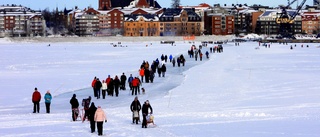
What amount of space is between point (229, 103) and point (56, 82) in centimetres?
914

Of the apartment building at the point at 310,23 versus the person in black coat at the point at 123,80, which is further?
the apartment building at the point at 310,23

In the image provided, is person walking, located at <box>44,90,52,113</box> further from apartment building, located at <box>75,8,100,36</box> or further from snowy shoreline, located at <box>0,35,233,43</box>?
apartment building, located at <box>75,8,100,36</box>

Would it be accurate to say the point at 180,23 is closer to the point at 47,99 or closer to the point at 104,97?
the point at 104,97

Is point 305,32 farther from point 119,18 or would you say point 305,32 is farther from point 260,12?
point 119,18

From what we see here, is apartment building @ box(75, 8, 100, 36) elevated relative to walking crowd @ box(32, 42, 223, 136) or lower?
elevated

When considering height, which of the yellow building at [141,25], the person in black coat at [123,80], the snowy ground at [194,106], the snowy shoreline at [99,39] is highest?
Result: the yellow building at [141,25]

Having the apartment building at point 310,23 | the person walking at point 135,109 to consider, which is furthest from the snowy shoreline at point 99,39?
the person walking at point 135,109

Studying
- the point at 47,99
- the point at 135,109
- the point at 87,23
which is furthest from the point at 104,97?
the point at 87,23

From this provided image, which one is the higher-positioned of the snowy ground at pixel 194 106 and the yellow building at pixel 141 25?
the yellow building at pixel 141 25

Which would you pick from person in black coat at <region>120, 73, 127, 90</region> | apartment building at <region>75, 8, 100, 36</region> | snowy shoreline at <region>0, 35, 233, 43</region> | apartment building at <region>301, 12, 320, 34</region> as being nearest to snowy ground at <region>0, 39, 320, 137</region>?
person in black coat at <region>120, 73, 127, 90</region>

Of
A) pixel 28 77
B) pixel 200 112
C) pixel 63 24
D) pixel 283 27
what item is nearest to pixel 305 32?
pixel 283 27

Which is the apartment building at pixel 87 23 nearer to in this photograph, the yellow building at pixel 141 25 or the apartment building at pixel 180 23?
the yellow building at pixel 141 25

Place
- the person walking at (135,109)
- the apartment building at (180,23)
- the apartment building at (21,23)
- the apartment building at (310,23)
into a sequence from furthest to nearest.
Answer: the apartment building at (310,23), the apartment building at (21,23), the apartment building at (180,23), the person walking at (135,109)

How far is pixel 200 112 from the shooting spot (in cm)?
Answer: 1417
